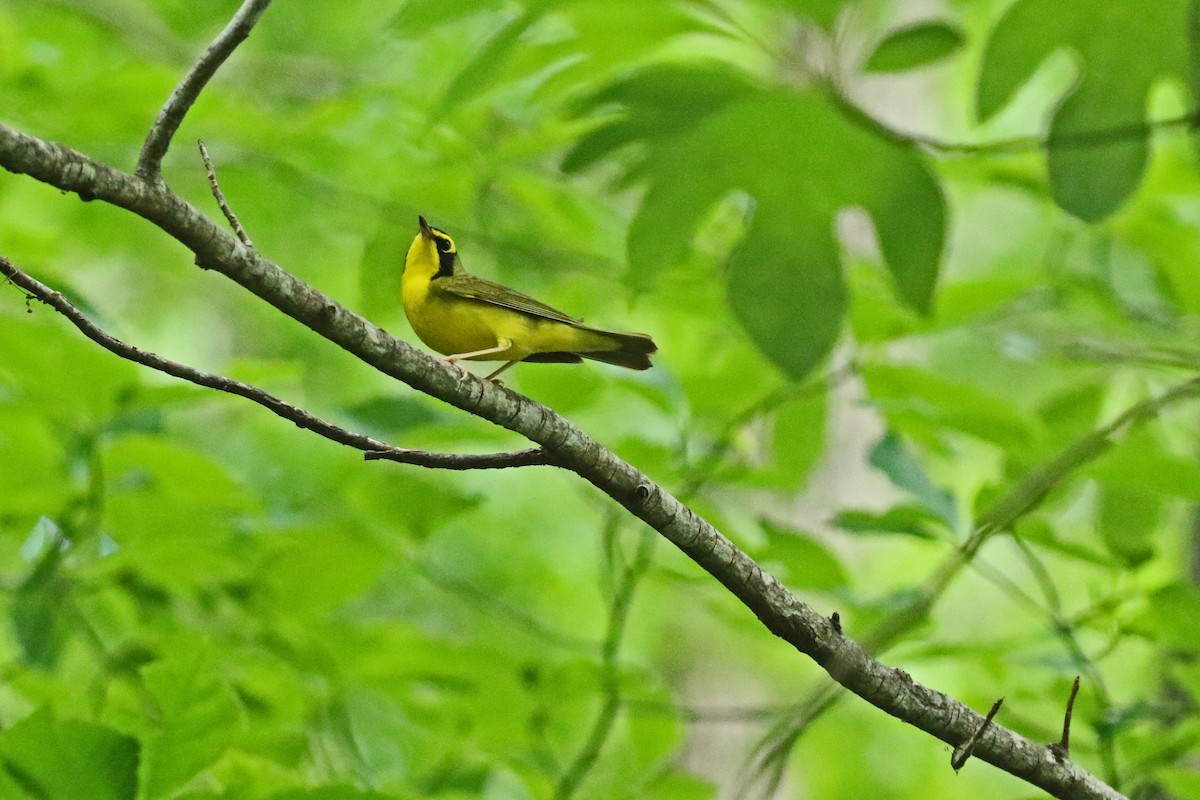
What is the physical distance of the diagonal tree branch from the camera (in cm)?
152

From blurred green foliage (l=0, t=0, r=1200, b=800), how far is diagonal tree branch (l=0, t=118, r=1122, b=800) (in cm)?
38

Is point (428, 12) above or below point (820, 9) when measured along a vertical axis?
below

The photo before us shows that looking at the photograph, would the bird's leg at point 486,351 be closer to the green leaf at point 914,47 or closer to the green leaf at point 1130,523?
the green leaf at point 914,47

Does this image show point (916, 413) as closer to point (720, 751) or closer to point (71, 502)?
point (71, 502)

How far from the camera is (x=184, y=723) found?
2016mm

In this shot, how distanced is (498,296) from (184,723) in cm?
146

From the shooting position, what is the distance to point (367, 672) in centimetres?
343

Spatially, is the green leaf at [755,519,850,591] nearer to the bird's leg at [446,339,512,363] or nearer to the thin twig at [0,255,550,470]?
the bird's leg at [446,339,512,363]

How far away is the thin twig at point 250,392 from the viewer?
161 centimetres

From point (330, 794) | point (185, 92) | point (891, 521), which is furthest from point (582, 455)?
point (891, 521)

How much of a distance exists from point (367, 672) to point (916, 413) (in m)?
1.78

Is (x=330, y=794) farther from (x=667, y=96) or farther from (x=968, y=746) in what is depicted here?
(x=667, y=96)

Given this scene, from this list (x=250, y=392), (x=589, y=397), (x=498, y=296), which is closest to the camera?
(x=250, y=392)

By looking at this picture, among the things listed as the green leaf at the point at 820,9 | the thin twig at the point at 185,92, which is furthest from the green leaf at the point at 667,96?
the thin twig at the point at 185,92
